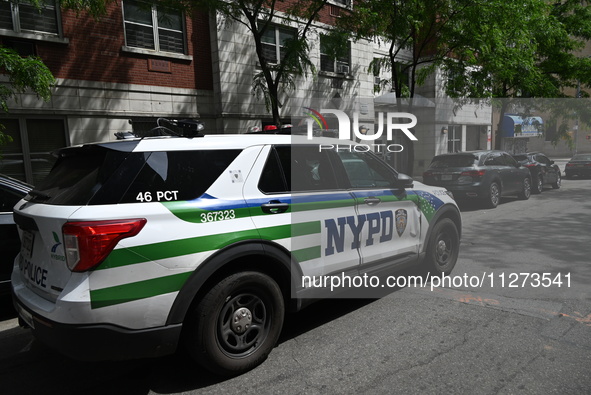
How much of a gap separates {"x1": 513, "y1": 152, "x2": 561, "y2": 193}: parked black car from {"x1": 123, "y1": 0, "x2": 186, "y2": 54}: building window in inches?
485

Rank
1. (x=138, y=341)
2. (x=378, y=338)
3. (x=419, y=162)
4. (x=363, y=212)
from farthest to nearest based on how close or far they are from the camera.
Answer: (x=419, y=162), (x=363, y=212), (x=378, y=338), (x=138, y=341)

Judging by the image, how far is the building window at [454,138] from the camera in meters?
25.2

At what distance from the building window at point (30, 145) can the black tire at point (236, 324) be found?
9.38m

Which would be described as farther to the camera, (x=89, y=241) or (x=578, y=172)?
(x=578, y=172)

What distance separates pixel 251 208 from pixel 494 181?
1078 cm

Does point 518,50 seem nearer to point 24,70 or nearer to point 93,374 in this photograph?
point 24,70

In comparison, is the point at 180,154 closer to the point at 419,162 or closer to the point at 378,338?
the point at 378,338

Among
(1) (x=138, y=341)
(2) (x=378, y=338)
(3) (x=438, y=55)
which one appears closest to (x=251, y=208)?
(1) (x=138, y=341)

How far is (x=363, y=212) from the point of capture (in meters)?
4.13

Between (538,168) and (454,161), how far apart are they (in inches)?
209

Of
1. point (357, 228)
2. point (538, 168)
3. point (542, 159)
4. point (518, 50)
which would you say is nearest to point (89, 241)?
point (357, 228)

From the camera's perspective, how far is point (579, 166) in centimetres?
2108

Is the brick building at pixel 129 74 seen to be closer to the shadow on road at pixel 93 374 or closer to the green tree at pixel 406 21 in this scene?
the green tree at pixel 406 21

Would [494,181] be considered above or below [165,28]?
below
